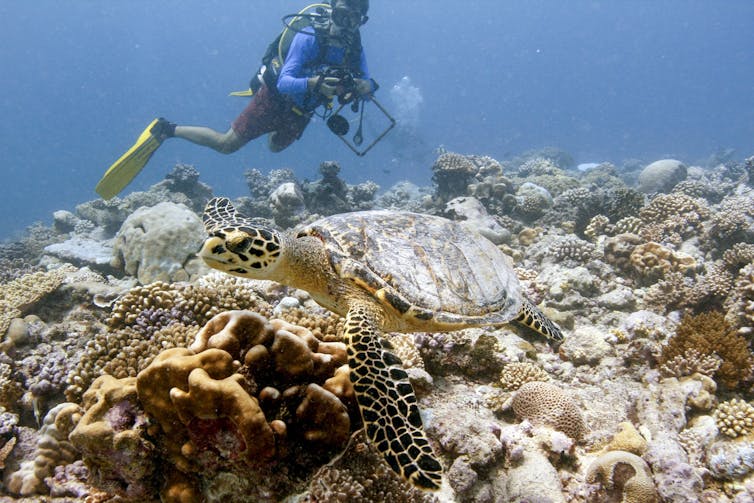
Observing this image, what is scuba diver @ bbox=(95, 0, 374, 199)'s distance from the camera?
9.27 metres

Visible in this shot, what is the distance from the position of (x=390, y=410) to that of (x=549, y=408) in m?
1.65

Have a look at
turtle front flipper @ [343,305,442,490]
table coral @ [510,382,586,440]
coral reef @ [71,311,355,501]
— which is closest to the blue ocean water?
table coral @ [510,382,586,440]

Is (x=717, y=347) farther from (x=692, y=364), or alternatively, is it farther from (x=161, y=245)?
(x=161, y=245)

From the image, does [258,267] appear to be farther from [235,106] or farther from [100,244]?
[235,106]

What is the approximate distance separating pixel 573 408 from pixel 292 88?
9.11 metres

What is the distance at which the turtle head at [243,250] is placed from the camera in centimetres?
250

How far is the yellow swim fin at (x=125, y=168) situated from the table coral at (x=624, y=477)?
12.0m

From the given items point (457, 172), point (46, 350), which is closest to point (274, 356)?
point (46, 350)

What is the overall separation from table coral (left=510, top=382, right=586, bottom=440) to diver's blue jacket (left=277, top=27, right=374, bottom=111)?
8.47 meters

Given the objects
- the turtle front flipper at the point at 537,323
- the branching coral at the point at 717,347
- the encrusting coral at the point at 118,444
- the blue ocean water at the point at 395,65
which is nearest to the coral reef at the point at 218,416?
the encrusting coral at the point at 118,444

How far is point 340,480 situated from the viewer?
6.68ft

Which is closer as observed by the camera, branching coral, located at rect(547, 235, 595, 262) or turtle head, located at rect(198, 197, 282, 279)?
turtle head, located at rect(198, 197, 282, 279)

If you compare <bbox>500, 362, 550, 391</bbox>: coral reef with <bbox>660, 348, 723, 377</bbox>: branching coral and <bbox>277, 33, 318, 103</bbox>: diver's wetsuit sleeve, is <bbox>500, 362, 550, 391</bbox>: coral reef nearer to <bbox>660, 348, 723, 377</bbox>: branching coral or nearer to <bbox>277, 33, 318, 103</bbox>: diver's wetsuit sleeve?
<bbox>660, 348, 723, 377</bbox>: branching coral

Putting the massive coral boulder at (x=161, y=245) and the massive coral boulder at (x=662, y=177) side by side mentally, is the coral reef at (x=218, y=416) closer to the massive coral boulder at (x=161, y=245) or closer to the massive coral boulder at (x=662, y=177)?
the massive coral boulder at (x=161, y=245)
